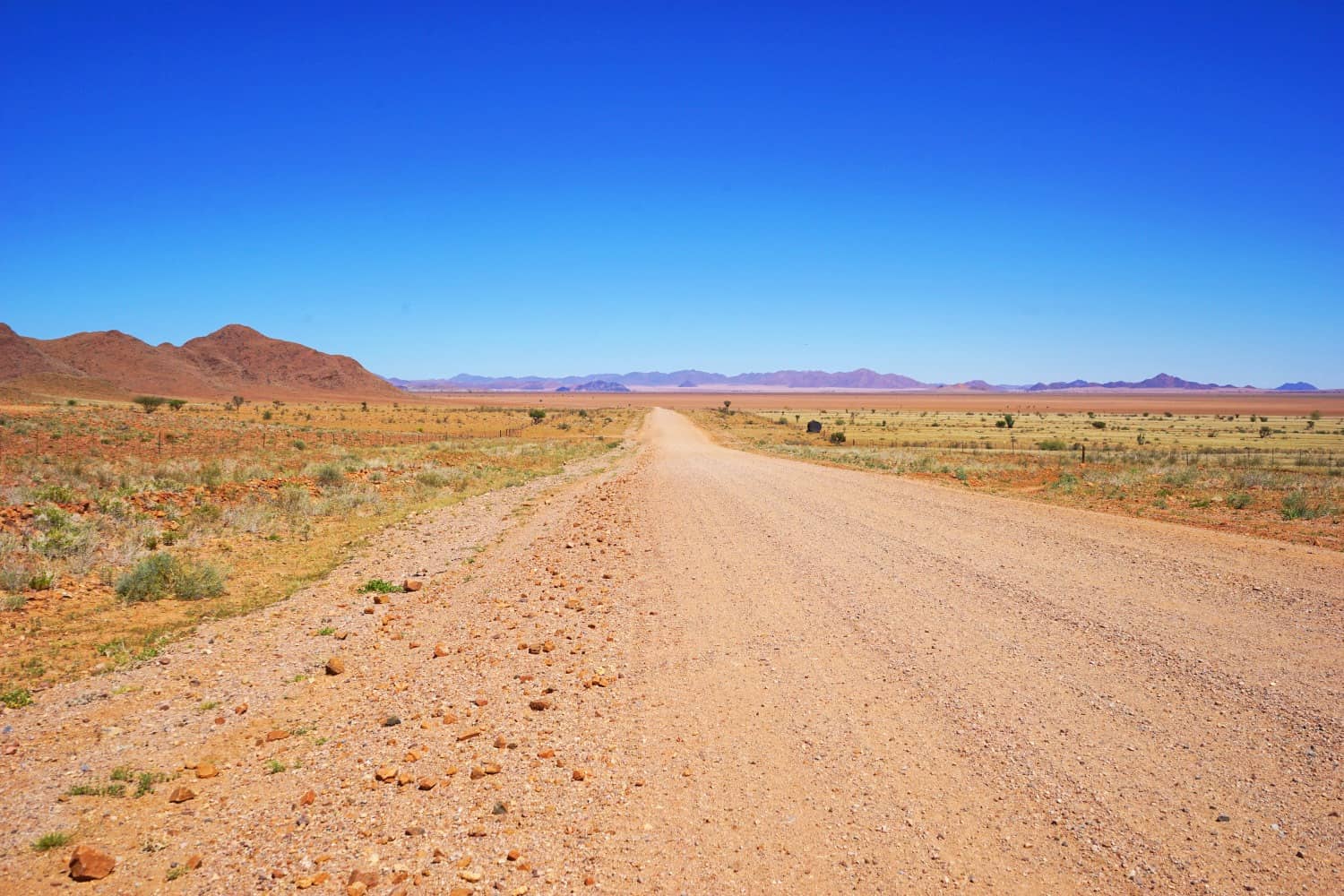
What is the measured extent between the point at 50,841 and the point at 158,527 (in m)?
11.5

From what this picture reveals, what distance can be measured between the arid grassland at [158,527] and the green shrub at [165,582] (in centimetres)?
2

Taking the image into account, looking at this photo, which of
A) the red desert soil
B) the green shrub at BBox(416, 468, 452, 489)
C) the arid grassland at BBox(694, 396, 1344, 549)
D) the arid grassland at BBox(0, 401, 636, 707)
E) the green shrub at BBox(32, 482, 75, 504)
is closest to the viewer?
the red desert soil

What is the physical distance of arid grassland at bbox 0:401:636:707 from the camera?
8.93 meters

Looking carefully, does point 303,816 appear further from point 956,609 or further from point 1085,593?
point 1085,593

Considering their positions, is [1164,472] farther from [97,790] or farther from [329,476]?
[97,790]

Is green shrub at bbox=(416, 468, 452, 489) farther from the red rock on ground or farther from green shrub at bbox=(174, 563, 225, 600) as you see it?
the red rock on ground

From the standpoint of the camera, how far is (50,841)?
463cm

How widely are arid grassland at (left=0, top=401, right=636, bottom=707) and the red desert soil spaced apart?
1002 millimetres

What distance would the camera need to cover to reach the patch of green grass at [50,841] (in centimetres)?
461

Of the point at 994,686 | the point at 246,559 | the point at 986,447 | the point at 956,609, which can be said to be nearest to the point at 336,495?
the point at 246,559

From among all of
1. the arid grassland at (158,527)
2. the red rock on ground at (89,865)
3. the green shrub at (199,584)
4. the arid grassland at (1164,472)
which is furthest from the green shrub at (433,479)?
the red rock on ground at (89,865)

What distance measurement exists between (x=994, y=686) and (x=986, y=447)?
160 ft

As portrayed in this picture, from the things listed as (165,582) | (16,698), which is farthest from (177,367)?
(16,698)

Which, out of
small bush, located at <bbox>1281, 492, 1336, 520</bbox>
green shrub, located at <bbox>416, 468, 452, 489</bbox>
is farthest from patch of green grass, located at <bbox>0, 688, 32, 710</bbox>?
small bush, located at <bbox>1281, 492, 1336, 520</bbox>
